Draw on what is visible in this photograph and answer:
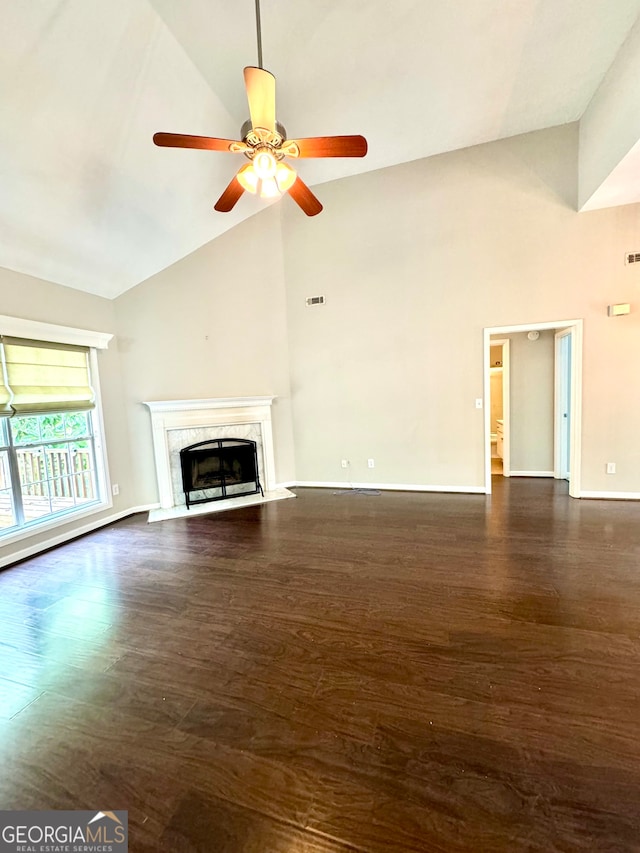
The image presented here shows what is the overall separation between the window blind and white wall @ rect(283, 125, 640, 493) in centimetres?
269

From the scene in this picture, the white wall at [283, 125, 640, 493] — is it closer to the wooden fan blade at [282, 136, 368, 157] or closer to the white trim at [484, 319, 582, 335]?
the white trim at [484, 319, 582, 335]

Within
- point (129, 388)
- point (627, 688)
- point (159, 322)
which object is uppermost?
point (159, 322)

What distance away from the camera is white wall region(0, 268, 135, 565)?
3188 millimetres

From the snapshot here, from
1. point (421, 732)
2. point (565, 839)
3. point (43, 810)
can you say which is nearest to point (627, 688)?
point (565, 839)

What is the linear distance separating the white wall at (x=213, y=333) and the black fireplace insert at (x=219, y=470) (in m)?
0.43

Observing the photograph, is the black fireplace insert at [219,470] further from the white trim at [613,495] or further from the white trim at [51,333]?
the white trim at [613,495]

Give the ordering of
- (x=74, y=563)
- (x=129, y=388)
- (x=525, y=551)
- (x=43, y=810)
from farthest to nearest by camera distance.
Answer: (x=129, y=388), (x=74, y=563), (x=525, y=551), (x=43, y=810)

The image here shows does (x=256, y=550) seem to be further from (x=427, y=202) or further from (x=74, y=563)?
(x=427, y=202)

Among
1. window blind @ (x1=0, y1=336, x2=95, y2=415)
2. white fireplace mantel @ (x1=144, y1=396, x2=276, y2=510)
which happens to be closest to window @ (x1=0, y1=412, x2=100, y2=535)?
window blind @ (x1=0, y1=336, x2=95, y2=415)

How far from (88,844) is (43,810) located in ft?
0.76

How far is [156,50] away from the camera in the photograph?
2.48 metres

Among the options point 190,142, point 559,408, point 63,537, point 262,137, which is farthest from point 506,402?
point 63,537

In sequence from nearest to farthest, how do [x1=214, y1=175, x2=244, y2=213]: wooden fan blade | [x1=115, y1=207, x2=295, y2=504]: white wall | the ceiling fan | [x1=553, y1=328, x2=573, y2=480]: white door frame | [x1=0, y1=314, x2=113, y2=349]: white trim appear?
the ceiling fan → [x1=214, y1=175, x2=244, y2=213]: wooden fan blade → [x1=0, y1=314, x2=113, y2=349]: white trim → [x1=115, y1=207, x2=295, y2=504]: white wall → [x1=553, y1=328, x2=573, y2=480]: white door frame

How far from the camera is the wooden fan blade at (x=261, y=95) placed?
1939 millimetres
